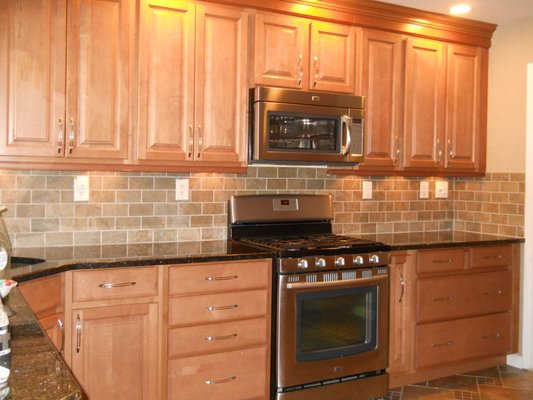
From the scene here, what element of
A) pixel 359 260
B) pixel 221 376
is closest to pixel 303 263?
pixel 359 260

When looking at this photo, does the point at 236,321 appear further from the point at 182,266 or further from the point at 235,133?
the point at 235,133

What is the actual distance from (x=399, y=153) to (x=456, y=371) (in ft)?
5.09

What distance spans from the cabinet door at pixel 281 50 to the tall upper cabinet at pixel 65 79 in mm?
771

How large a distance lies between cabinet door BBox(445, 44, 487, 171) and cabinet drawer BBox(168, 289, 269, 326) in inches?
75.4

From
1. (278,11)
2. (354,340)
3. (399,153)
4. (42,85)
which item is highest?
(278,11)

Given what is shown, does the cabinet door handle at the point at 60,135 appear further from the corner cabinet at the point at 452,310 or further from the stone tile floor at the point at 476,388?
the stone tile floor at the point at 476,388

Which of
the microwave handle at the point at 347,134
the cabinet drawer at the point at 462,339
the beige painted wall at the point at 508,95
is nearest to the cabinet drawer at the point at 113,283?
the microwave handle at the point at 347,134

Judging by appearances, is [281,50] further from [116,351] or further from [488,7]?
[116,351]

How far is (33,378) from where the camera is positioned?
Result: 45.4 inches

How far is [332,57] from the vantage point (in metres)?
3.51

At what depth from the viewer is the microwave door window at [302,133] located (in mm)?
3285

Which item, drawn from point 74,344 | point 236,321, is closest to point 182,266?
point 236,321

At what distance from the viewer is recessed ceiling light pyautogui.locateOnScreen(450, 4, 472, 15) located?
368 centimetres

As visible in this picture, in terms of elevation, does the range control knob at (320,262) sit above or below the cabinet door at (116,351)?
above
